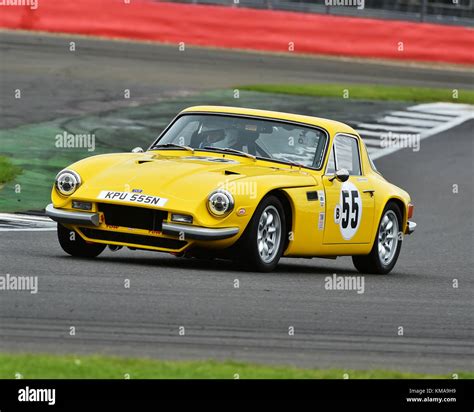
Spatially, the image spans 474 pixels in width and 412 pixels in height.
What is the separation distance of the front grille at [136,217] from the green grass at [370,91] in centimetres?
1376

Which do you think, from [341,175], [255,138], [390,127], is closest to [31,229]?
[255,138]

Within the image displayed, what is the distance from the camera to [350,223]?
1229 centimetres

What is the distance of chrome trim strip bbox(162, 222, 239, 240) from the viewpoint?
34.8ft

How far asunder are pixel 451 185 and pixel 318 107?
465 cm

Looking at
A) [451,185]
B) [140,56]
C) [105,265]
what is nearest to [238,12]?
[140,56]

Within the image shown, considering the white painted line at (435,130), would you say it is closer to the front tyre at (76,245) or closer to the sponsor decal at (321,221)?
the sponsor decal at (321,221)

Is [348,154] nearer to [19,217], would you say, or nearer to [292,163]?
[292,163]

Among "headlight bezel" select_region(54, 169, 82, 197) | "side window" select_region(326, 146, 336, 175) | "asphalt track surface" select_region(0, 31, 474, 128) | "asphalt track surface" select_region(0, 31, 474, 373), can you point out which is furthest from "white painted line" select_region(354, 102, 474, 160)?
"headlight bezel" select_region(54, 169, 82, 197)

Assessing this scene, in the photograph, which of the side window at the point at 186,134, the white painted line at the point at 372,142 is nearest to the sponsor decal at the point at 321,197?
the side window at the point at 186,134

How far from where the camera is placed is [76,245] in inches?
447

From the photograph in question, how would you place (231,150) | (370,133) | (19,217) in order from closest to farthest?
(231,150), (19,217), (370,133)

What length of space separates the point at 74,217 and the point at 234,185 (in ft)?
4.26

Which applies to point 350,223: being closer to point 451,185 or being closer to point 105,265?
point 105,265

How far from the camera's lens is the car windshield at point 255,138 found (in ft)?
39.4
